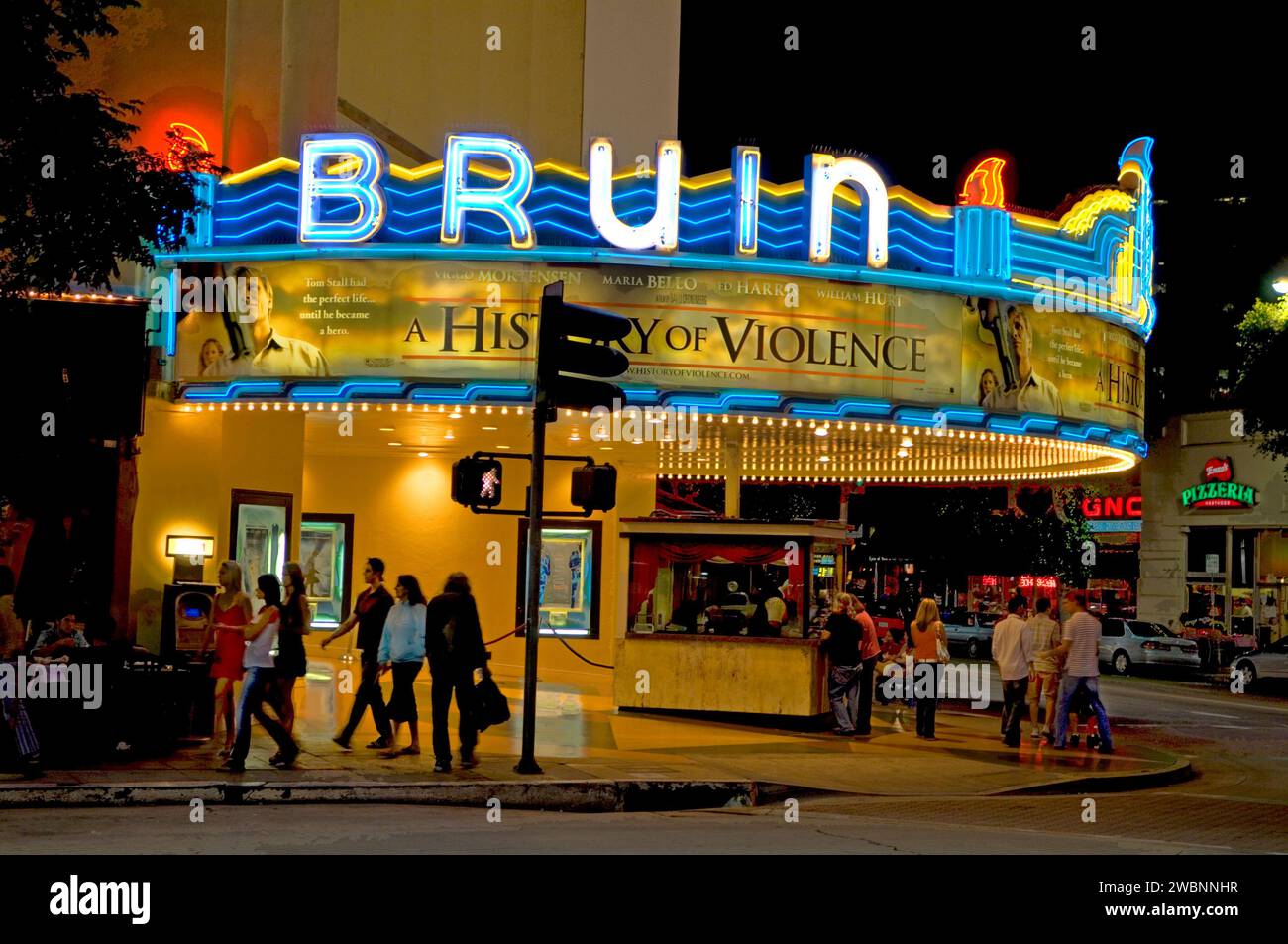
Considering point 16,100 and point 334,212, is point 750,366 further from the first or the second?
point 16,100

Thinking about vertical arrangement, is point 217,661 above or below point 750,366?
below

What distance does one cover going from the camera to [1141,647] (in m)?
39.2

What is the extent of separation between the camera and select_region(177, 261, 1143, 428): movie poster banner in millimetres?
19000

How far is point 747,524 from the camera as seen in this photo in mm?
19094

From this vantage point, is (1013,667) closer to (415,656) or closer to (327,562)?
(415,656)

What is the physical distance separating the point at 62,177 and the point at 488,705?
6.28m

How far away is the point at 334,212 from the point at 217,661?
6.73 meters

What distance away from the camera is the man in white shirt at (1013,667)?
18734 millimetres

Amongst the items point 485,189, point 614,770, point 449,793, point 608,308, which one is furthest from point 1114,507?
point 449,793

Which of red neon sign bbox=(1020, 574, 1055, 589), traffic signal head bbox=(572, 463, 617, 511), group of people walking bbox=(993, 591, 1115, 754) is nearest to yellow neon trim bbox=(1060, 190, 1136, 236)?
group of people walking bbox=(993, 591, 1115, 754)

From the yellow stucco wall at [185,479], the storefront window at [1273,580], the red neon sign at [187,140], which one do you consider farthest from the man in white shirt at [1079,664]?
the storefront window at [1273,580]

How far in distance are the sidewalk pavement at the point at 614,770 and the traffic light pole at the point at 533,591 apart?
24cm

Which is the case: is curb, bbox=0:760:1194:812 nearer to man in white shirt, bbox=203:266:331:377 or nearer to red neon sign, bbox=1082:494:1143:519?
man in white shirt, bbox=203:266:331:377

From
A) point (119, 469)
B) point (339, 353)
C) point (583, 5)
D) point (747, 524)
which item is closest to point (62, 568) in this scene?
point (119, 469)
